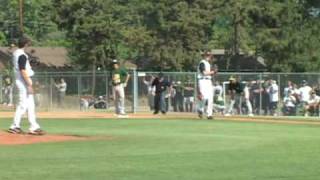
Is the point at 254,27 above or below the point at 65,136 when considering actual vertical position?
above

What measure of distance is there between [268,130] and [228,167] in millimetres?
7649

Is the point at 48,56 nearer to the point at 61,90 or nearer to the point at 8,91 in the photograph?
the point at 8,91

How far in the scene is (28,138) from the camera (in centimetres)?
1434

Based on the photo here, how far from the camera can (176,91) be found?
36000mm

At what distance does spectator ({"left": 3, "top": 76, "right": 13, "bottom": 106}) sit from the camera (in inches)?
1522

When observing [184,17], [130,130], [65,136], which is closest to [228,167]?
[65,136]

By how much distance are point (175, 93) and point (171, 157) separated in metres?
24.5

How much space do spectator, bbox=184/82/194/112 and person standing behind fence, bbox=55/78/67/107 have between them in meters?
6.27

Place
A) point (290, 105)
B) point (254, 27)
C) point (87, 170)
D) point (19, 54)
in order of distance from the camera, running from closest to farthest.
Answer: point (87, 170) → point (19, 54) → point (290, 105) → point (254, 27)

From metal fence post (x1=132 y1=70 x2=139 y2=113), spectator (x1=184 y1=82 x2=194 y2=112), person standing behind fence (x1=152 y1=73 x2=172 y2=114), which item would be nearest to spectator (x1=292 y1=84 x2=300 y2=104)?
spectator (x1=184 y1=82 x2=194 y2=112)

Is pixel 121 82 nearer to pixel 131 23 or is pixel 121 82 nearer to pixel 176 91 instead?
pixel 176 91

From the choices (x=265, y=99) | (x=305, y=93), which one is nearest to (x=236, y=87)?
(x=265, y=99)

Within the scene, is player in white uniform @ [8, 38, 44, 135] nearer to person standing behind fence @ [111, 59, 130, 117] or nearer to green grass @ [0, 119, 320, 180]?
green grass @ [0, 119, 320, 180]

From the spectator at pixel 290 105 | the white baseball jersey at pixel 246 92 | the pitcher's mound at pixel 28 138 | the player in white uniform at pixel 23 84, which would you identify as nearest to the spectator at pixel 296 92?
the spectator at pixel 290 105
